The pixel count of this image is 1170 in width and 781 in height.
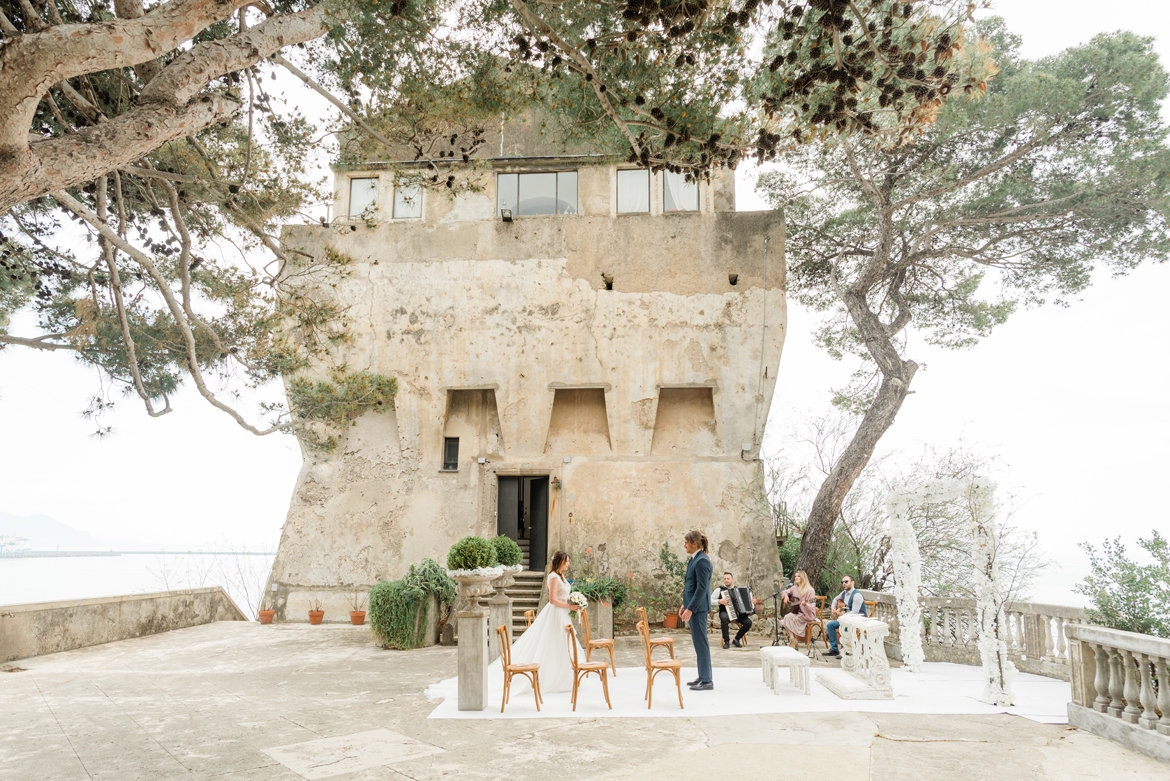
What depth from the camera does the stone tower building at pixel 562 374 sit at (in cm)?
1473

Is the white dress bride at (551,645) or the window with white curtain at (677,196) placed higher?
the window with white curtain at (677,196)

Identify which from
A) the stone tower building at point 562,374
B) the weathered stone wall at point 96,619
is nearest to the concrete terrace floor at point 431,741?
the weathered stone wall at point 96,619

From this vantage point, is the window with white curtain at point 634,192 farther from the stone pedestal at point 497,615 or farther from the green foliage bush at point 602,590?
the stone pedestal at point 497,615

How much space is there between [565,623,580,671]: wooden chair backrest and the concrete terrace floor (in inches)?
23.5

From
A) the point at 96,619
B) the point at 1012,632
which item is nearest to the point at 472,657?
the point at 1012,632

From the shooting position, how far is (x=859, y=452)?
1401 cm

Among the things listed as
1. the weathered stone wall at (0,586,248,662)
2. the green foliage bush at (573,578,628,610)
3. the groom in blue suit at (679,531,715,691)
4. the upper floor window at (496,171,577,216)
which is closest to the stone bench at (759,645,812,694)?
the groom in blue suit at (679,531,715,691)

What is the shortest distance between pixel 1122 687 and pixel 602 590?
7416mm

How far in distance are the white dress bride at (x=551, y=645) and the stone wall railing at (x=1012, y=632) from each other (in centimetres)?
485

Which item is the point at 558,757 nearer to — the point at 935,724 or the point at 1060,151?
the point at 935,724

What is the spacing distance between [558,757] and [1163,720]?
4170 mm

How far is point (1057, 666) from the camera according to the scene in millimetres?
7961

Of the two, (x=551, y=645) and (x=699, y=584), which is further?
(x=551, y=645)

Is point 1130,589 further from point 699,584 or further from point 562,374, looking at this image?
point 562,374
